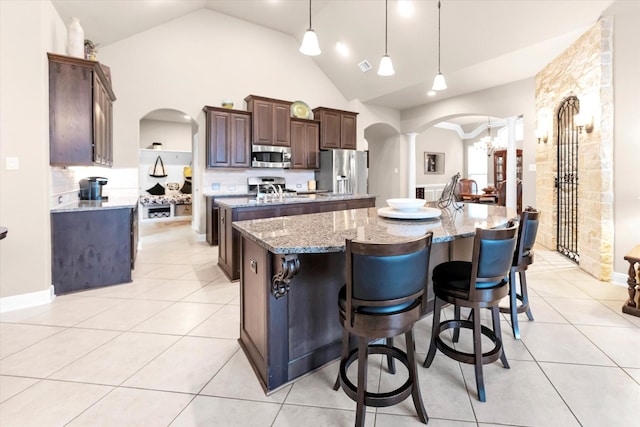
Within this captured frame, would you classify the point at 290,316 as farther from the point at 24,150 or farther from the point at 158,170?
the point at 158,170

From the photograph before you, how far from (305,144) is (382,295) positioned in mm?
5481

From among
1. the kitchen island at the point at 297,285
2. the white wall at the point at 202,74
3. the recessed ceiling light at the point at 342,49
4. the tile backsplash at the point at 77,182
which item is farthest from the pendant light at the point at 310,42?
the recessed ceiling light at the point at 342,49

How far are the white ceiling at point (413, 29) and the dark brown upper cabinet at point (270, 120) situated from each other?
1.61m

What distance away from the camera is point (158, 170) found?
9000 mm

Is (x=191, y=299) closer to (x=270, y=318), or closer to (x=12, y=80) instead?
(x=270, y=318)

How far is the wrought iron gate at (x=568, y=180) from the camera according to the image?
4384 mm

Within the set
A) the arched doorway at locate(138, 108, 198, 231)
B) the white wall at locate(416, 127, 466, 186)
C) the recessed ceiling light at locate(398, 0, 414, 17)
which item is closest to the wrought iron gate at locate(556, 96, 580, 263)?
the recessed ceiling light at locate(398, 0, 414, 17)

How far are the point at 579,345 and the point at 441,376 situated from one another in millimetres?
1136

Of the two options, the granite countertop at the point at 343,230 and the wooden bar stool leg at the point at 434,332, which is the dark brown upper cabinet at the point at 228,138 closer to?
the granite countertop at the point at 343,230

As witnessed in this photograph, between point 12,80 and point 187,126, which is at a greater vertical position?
point 187,126

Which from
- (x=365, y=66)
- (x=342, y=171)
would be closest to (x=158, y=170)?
(x=342, y=171)

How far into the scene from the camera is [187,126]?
380 inches

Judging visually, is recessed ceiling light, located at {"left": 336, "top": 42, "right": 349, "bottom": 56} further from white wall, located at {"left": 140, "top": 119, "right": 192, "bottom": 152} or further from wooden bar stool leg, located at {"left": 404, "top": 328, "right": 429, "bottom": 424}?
wooden bar stool leg, located at {"left": 404, "top": 328, "right": 429, "bottom": 424}

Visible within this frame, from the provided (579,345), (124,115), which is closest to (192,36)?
(124,115)
